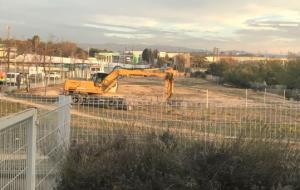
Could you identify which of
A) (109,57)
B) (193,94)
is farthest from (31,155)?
(109,57)

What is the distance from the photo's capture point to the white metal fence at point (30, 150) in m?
4.12

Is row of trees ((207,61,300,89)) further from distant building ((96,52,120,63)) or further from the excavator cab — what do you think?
distant building ((96,52,120,63))

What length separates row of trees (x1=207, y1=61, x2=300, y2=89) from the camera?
74.2 m

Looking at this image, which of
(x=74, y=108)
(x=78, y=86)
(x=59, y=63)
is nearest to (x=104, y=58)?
(x=59, y=63)

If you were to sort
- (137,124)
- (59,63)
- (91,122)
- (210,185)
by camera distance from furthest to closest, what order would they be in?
1. (59,63)
2. (91,122)
3. (137,124)
4. (210,185)

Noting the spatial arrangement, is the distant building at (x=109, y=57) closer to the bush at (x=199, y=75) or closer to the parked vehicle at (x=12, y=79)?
the bush at (x=199, y=75)

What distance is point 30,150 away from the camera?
16.7 ft

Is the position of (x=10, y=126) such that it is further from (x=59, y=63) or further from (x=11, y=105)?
(x=59, y=63)

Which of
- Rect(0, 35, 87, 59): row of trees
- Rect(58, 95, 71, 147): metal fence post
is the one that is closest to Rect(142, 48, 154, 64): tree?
Rect(0, 35, 87, 59): row of trees

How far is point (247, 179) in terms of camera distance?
6.92 metres

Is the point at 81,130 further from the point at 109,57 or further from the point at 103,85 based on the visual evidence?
the point at 109,57

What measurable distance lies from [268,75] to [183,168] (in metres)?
86.4

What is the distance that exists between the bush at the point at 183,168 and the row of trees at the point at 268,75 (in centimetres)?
6583

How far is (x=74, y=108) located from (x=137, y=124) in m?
2.49
